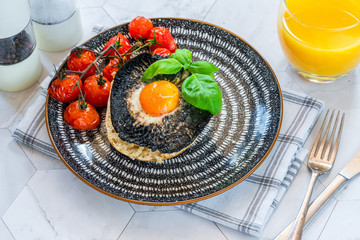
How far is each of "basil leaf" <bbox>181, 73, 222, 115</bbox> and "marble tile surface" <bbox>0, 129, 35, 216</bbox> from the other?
836 millimetres

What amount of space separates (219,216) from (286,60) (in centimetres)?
102

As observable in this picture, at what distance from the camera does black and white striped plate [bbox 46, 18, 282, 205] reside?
6.73ft

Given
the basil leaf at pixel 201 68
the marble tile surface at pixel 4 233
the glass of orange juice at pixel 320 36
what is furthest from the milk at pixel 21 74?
the glass of orange juice at pixel 320 36

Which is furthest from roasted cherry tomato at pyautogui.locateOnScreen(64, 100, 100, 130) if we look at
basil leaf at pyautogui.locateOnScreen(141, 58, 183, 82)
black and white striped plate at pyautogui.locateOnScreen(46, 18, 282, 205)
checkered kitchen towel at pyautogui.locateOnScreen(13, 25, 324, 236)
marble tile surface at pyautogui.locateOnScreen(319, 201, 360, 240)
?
marble tile surface at pyautogui.locateOnScreen(319, 201, 360, 240)

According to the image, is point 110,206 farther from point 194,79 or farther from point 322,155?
point 322,155

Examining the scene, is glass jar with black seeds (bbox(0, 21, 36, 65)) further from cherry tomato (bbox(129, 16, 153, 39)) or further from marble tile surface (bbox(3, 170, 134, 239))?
marble tile surface (bbox(3, 170, 134, 239))

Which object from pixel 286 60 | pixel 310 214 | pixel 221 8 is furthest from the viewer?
pixel 221 8

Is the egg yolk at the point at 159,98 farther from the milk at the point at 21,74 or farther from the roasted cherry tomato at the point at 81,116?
the milk at the point at 21,74

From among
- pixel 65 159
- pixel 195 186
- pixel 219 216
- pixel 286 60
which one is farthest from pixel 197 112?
pixel 286 60

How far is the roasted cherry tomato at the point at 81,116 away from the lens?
2.20m

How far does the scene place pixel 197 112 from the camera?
6.89 feet

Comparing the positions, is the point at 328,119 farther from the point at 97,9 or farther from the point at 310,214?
the point at 97,9

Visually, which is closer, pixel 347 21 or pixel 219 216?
pixel 219 216

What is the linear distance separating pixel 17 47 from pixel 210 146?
1.06 meters
